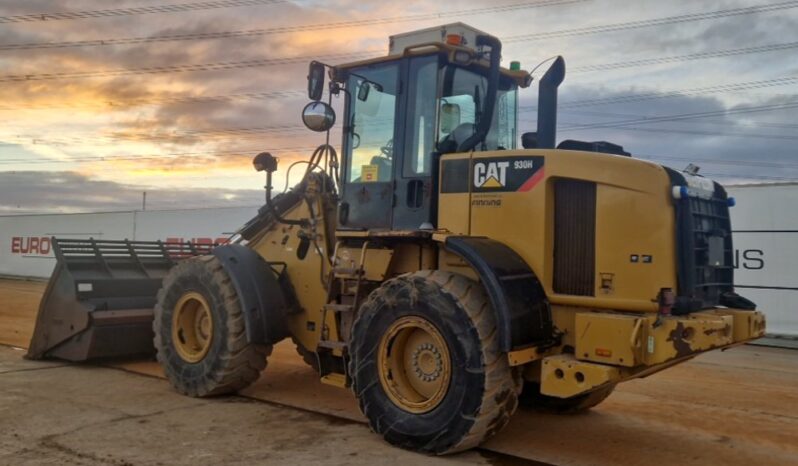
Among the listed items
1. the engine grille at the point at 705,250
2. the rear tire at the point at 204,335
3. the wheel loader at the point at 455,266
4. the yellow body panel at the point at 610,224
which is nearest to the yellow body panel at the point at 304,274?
the wheel loader at the point at 455,266

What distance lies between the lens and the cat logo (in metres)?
5.82

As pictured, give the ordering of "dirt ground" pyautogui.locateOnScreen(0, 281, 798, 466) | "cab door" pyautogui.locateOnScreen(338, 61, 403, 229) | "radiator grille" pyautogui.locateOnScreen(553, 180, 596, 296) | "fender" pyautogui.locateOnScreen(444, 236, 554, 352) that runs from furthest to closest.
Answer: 1. "cab door" pyautogui.locateOnScreen(338, 61, 403, 229)
2. "dirt ground" pyautogui.locateOnScreen(0, 281, 798, 466)
3. "radiator grille" pyautogui.locateOnScreen(553, 180, 596, 296)
4. "fender" pyautogui.locateOnScreen(444, 236, 554, 352)

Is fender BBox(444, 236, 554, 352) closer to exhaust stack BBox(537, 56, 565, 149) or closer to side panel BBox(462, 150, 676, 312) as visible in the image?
side panel BBox(462, 150, 676, 312)

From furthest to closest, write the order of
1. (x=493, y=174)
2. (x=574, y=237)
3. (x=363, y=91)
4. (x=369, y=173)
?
(x=363, y=91) < (x=369, y=173) < (x=493, y=174) < (x=574, y=237)

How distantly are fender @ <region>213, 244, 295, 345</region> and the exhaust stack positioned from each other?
9.56 feet

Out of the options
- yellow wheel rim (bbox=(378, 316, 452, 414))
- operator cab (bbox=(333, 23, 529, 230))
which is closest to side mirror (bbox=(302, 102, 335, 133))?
operator cab (bbox=(333, 23, 529, 230))

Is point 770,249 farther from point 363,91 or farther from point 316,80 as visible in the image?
point 316,80

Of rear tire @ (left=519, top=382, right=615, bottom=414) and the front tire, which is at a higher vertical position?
the front tire

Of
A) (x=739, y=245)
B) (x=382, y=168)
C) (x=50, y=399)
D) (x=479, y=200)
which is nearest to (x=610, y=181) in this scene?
(x=479, y=200)

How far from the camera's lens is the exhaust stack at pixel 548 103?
6.44 m

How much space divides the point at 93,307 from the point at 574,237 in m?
6.01

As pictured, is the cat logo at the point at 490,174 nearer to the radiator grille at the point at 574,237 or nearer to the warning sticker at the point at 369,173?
the radiator grille at the point at 574,237

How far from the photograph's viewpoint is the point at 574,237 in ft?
18.3

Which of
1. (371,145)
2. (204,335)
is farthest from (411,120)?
(204,335)
